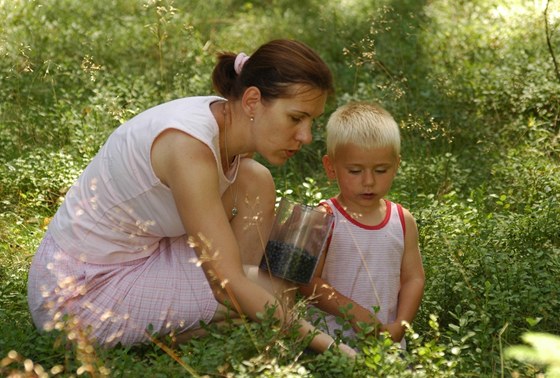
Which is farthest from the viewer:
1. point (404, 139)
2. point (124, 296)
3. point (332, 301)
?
point (404, 139)

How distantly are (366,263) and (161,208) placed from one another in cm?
85

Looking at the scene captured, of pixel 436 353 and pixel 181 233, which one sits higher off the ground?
pixel 181 233

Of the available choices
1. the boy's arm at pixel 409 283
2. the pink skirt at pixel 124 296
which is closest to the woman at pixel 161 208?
the pink skirt at pixel 124 296

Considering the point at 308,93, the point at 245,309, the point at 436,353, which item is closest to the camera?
the point at 436,353

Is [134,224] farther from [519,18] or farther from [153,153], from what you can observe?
[519,18]

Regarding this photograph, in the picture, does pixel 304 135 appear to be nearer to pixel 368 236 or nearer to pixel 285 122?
pixel 285 122

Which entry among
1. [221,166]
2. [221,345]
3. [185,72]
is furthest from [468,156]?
[221,345]

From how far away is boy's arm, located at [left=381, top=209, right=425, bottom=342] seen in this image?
3547mm

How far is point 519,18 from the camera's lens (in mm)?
7012

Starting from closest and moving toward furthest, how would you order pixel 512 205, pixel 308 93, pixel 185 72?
pixel 308 93, pixel 512 205, pixel 185 72

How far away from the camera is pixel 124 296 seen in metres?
3.43

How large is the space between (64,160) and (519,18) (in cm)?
380

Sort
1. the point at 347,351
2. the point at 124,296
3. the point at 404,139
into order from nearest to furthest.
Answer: the point at 347,351, the point at 124,296, the point at 404,139

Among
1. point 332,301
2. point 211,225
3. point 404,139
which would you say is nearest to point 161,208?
point 211,225
